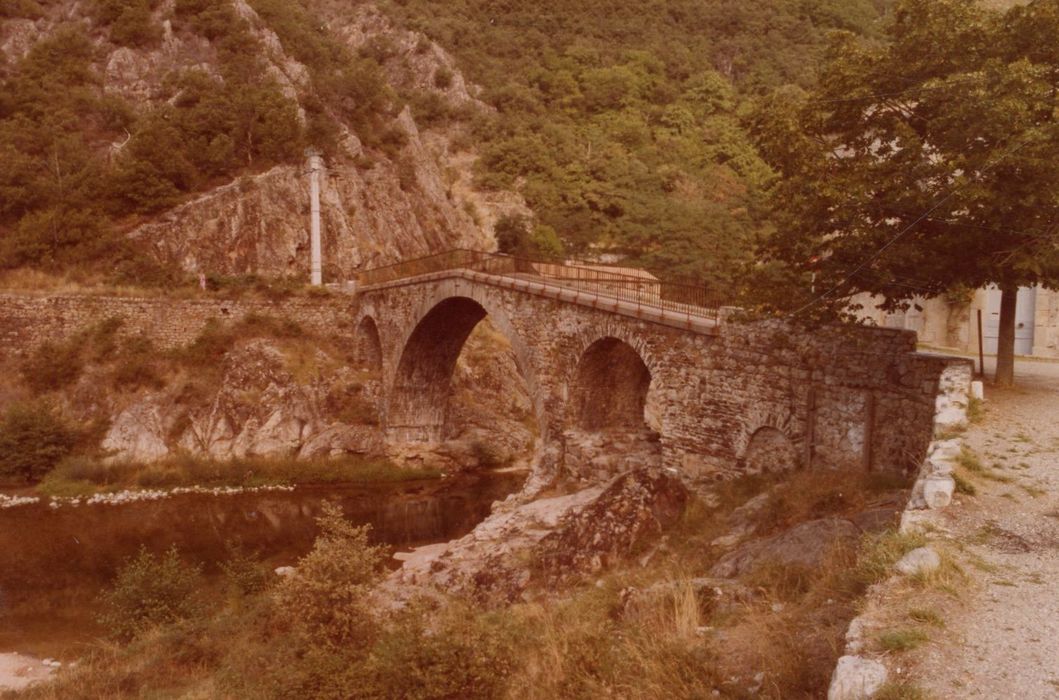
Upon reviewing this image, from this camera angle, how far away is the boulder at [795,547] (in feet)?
28.0

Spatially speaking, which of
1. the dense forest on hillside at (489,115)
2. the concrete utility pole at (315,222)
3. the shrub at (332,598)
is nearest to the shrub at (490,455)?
the concrete utility pole at (315,222)

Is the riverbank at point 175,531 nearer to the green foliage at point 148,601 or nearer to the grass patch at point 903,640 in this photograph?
the green foliage at point 148,601

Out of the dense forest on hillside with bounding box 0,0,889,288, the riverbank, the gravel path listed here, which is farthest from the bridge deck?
the riverbank

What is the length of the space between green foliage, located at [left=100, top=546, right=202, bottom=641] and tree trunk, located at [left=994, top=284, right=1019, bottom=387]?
15427 millimetres

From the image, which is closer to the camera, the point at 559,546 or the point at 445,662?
the point at 445,662

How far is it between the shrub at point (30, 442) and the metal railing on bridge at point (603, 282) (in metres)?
13.4

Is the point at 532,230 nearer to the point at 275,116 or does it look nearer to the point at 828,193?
the point at 275,116

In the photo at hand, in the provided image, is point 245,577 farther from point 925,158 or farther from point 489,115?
point 489,115

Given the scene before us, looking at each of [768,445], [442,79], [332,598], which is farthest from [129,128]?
[768,445]

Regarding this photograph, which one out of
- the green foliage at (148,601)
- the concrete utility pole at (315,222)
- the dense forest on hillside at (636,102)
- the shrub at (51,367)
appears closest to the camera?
the green foliage at (148,601)

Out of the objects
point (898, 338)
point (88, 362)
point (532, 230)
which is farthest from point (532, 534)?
point (532, 230)

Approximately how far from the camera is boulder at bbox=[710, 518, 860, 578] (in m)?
8.53

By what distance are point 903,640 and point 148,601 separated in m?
15.1

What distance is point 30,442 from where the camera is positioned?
2564cm
